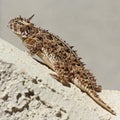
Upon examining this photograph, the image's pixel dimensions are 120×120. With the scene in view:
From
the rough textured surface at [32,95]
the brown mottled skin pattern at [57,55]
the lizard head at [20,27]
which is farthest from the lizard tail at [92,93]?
the lizard head at [20,27]

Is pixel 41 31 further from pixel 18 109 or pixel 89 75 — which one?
pixel 18 109

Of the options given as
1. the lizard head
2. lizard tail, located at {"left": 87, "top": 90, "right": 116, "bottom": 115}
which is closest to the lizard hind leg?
lizard tail, located at {"left": 87, "top": 90, "right": 116, "bottom": 115}

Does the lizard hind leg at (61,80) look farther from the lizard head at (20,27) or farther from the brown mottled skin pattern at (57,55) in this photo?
the lizard head at (20,27)

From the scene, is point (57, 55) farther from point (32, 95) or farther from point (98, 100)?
point (32, 95)

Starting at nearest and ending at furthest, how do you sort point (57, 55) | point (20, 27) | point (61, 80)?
point (61, 80) < point (57, 55) < point (20, 27)

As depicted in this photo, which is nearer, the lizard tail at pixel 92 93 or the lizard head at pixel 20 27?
the lizard tail at pixel 92 93

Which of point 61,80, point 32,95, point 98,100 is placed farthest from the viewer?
point 98,100

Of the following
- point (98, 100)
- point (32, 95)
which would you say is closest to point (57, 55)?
point (98, 100)
